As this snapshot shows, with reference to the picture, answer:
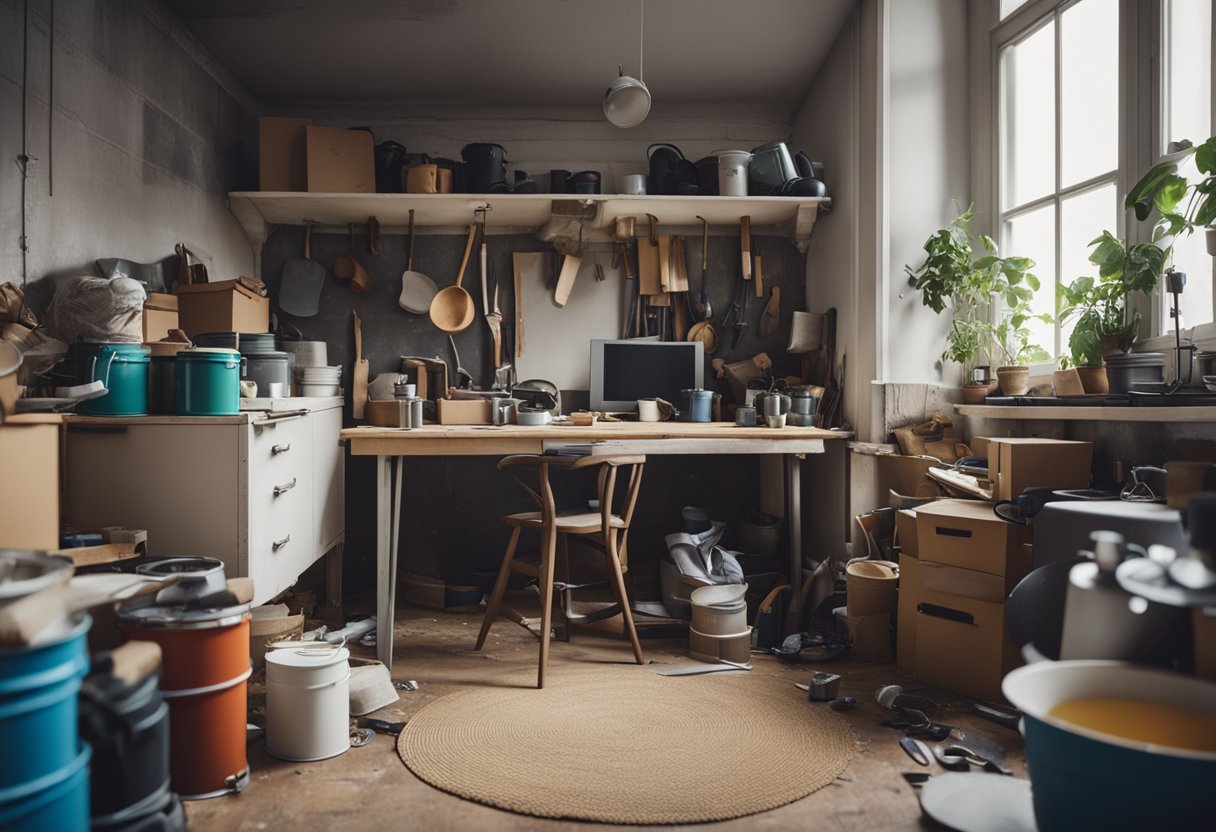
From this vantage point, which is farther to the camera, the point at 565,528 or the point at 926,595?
the point at 565,528

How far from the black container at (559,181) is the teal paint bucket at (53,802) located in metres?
3.43

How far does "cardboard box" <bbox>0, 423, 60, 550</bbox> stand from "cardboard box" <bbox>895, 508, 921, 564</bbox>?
278 cm

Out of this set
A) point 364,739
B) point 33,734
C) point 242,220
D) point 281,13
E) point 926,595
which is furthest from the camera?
point 242,220

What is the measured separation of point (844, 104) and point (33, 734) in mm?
4109

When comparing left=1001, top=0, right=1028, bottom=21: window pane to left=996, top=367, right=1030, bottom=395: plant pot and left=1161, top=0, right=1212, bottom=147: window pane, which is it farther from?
left=996, top=367, right=1030, bottom=395: plant pot

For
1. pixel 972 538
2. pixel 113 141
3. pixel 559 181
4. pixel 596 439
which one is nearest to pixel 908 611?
pixel 972 538

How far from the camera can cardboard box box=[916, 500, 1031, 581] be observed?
2721 millimetres

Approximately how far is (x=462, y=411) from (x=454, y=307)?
33.8 inches

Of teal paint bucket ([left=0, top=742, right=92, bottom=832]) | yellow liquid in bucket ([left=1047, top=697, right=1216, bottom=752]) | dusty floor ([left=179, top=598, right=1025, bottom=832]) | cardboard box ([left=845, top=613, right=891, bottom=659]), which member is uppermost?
yellow liquid in bucket ([left=1047, top=697, right=1216, bottom=752])

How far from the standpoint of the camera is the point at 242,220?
445 centimetres

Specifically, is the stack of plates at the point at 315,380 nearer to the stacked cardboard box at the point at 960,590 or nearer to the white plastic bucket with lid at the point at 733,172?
the white plastic bucket with lid at the point at 733,172

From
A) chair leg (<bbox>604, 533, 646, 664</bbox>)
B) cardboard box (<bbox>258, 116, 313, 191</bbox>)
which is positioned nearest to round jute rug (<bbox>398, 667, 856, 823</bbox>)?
chair leg (<bbox>604, 533, 646, 664</bbox>)

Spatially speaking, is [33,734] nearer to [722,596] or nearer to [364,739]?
[364,739]

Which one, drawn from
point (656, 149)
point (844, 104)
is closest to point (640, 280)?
point (656, 149)
